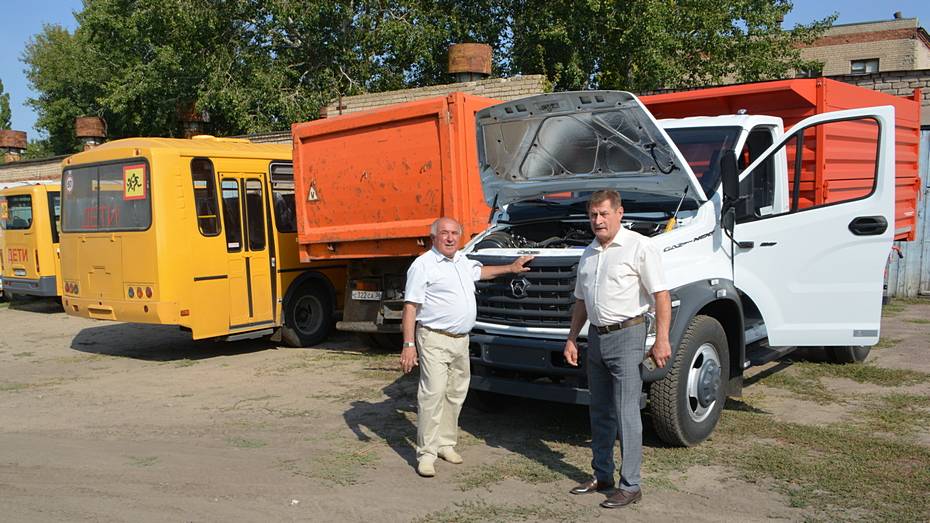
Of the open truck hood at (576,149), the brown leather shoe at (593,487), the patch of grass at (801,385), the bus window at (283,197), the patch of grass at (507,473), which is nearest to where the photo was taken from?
the brown leather shoe at (593,487)

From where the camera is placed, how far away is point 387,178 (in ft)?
29.3

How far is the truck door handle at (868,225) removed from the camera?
235 inches

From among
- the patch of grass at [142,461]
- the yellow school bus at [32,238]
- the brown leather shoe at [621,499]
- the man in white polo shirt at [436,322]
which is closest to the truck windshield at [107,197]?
the patch of grass at [142,461]

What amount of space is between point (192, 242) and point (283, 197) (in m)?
1.55

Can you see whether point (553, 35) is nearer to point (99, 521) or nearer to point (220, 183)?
point (220, 183)

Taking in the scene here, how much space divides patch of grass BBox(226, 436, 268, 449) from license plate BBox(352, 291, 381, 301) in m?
3.34

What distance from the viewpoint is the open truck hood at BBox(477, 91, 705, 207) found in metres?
5.87

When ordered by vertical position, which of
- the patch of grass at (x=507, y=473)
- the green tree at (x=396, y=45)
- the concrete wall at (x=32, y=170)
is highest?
the green tree at (x=396, y=45)

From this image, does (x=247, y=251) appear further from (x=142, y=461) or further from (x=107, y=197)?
(x=142, y=461)

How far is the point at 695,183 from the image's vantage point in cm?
586

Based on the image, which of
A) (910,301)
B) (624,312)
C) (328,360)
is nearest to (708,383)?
(624,312)

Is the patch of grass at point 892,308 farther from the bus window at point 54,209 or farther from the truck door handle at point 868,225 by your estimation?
the bus window at point 54,209

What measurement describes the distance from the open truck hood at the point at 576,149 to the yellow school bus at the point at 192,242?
4.45 meters

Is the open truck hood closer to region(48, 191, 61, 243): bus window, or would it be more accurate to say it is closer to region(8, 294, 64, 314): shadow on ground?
region(48, 191, 61, 243): bus window
